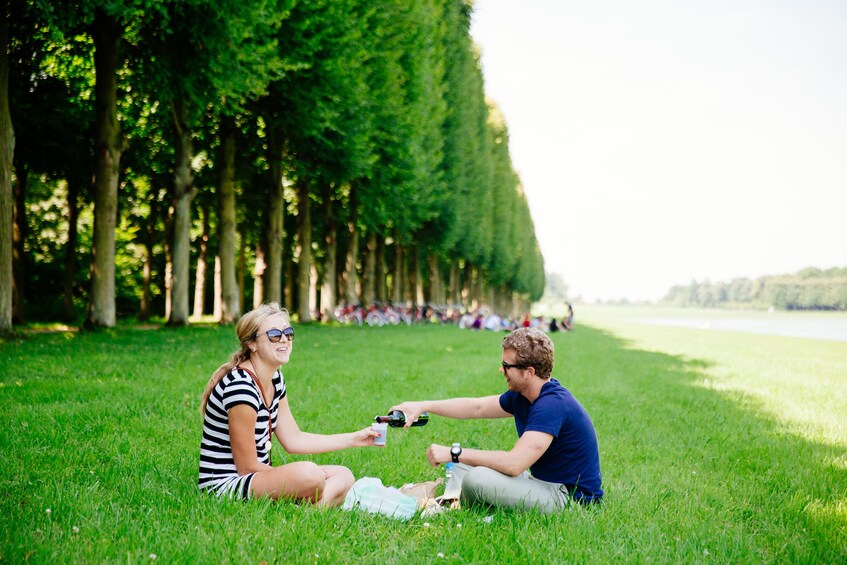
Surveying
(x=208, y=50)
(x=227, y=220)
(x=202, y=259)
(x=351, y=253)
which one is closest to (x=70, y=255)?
(x=227, y=220)

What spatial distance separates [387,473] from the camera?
5551 mm

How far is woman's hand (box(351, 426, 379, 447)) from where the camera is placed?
441 centimetres

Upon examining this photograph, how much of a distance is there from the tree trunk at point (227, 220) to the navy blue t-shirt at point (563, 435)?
18.0m

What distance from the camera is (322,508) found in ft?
13.7

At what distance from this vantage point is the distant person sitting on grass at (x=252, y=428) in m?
4.02

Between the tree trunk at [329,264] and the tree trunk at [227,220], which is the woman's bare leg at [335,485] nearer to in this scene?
the tree trunk at [227,220]

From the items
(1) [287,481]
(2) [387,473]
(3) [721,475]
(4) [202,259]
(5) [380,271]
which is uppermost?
(4) [202,259]

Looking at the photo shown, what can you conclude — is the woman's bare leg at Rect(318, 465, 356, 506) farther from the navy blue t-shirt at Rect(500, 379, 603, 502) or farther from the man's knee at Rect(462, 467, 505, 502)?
the navy blue t-shirt at Rect(500, 379, 603, 502)

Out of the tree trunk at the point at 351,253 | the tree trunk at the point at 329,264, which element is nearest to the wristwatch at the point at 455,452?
the tree trunk at the point at 329,264

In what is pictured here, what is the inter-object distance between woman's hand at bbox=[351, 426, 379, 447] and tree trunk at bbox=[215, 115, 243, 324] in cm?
1766

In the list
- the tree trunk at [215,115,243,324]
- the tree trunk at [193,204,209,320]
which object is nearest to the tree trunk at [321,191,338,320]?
the tree trunk at [193,204,209,320]

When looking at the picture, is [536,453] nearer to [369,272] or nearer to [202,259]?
[202,259]

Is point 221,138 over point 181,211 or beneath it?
over

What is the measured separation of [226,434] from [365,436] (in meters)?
0.94
